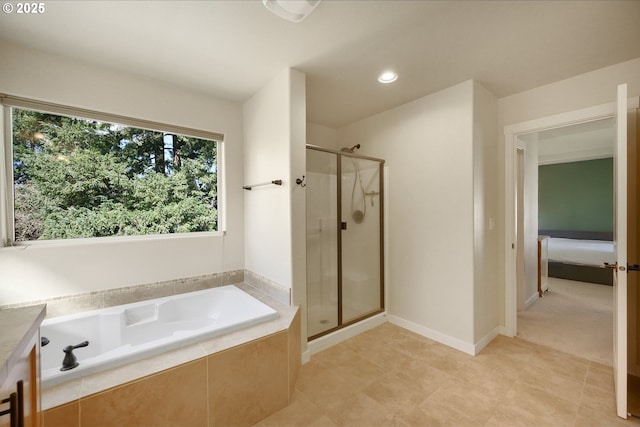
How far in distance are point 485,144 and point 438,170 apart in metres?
0.47

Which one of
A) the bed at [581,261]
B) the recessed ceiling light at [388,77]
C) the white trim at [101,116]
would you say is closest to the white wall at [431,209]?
the recessed ceiling light at [388,77]

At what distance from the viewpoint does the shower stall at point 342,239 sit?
257cm

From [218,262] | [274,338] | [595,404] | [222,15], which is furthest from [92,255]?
[595,404]

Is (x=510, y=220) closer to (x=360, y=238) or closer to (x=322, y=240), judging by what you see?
(x=360, y=238)

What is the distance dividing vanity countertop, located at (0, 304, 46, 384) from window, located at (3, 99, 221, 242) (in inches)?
54.6

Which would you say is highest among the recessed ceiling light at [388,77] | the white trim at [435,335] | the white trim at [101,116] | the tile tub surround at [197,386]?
the recessed ceiling light at [388,77]

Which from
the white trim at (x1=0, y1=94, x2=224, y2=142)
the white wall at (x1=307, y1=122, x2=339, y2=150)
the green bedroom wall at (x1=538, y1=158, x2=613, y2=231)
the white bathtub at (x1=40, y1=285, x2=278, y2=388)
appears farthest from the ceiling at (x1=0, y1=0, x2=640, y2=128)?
the green bedroom wall at (x1=538, y1=158, x2=613, y2=231)

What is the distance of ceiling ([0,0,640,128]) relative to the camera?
4.84 ft

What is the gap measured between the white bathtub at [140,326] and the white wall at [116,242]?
0.24m

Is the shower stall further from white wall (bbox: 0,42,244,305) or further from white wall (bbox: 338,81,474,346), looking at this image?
white wall (bbox: 0,42,244,305)

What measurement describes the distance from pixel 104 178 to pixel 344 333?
2.53 m

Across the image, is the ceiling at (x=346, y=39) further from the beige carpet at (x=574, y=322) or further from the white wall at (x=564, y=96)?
the beige carpet at (x=574, y=322)

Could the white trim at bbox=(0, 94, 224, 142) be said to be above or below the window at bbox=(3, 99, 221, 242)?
above

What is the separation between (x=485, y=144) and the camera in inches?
95.3
